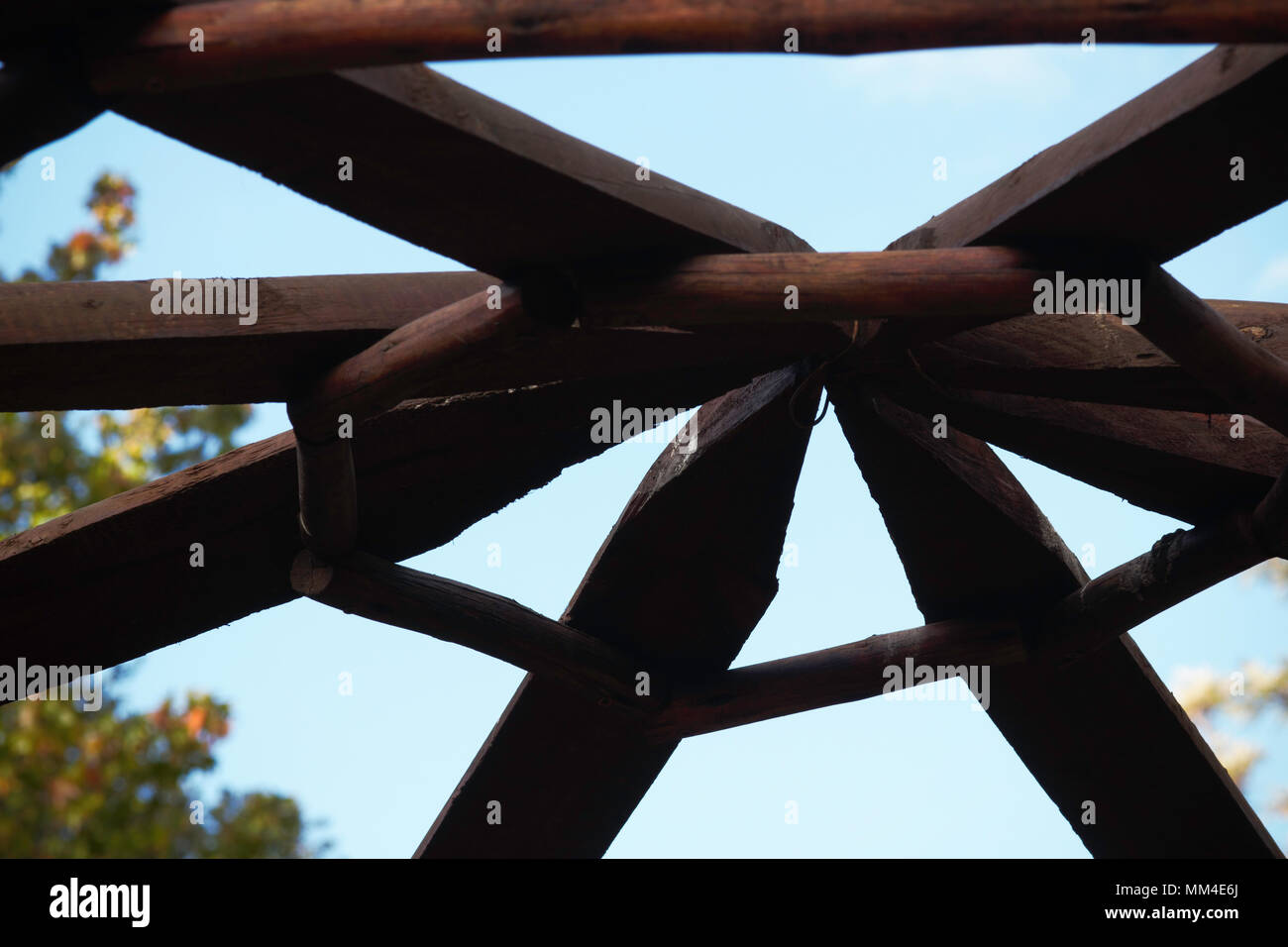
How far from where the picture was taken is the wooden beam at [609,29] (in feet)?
8.07

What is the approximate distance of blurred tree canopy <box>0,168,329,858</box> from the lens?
902 centimetres

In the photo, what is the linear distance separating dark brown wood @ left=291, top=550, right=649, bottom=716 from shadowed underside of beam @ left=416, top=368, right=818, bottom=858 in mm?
170

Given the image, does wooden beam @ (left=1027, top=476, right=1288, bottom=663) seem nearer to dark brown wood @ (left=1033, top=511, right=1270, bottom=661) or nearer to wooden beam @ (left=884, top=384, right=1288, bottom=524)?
dark brown wood @ (left=1033, top=511, right=1270, bottom=661)

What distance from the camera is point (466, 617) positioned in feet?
13.5

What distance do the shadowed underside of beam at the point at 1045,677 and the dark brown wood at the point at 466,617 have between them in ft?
3.49

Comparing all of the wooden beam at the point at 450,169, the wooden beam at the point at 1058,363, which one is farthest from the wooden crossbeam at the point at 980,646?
the wooden beam at the point at 450,169

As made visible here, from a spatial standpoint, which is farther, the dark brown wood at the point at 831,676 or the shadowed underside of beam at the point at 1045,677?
the dark brown wood at the point at 831,676

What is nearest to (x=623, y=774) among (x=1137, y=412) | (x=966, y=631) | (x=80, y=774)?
(x=966, y=631)

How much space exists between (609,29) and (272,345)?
1.37 m

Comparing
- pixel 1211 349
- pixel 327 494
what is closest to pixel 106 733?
pixel 327 494

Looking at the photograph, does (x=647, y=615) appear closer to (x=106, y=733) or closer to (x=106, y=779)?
(x=106, y=779)

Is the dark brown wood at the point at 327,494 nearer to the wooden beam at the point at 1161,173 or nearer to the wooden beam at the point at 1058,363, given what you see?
the wooden beam at the point at 1058,363
